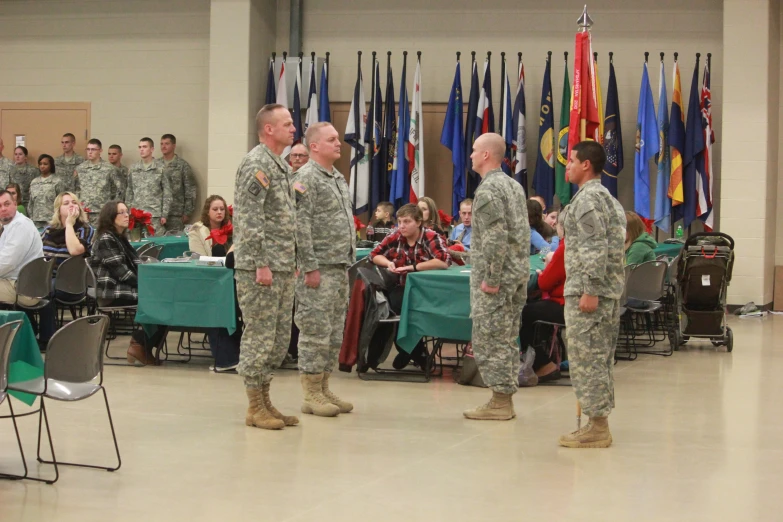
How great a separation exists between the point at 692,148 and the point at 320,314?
7.31 metres

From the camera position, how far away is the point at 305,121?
1265 centimetres

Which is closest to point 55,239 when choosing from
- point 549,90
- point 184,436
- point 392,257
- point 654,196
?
point 392,257

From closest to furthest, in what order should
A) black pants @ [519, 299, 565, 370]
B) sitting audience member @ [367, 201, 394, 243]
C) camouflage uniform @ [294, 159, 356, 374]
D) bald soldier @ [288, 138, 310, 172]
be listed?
1. camouflage uniform @ [294, 159, 356, 374]
2. black pants @ [519, 299, 565, 370]
3. bald soldier @ [288, 138, 310, 172]
4. sitting audience member @ [367, 201, 394, 243]

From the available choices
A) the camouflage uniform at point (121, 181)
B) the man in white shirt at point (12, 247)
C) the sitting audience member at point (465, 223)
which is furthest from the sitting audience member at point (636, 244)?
the camouflage uniform at point (121, 181)

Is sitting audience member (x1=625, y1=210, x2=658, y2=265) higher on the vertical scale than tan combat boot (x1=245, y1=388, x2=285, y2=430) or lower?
higher

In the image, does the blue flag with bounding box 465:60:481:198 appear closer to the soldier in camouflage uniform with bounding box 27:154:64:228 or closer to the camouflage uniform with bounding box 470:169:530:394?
the soldier in camouflage uniform with bounding box 27:154:64:228

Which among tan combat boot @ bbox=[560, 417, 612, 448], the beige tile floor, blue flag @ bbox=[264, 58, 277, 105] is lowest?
the beige tile floor

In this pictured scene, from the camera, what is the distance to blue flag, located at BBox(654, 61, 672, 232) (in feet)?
38.5

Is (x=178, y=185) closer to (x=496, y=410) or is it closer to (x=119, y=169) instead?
(x=119, y=169)

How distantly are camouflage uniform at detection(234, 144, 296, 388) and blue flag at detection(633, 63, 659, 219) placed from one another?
742cm

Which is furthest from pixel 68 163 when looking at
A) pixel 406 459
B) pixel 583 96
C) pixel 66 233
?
pixel 406 459

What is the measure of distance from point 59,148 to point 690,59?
26.4 feet

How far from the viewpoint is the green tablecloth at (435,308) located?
6672 millimetres

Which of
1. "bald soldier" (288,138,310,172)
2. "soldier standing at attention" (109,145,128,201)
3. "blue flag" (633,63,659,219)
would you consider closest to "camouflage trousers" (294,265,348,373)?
"bald soldier" (288,138,310,172)
